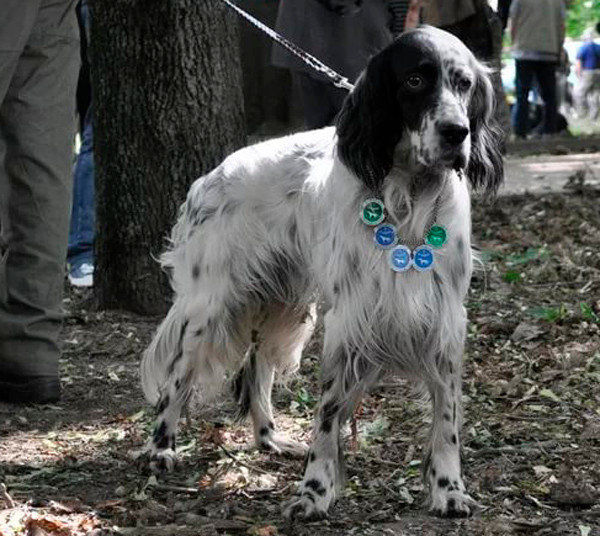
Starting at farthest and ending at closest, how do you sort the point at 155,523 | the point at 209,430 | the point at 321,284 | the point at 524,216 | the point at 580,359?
the point at 524,216 < the point at 580,359 < the point at 209,430 < the point at 321,284 < the point at 155,523

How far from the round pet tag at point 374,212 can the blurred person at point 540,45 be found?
41.7 ft

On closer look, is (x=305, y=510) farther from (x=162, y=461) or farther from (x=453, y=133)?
(x=453, y=133)

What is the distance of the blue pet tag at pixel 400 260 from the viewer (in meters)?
4.02

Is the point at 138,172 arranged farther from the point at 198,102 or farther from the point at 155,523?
the point at 155,523

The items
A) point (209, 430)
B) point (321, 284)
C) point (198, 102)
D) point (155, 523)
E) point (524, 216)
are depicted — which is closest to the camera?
point (155, 523)

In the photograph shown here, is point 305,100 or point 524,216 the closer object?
point 305,100

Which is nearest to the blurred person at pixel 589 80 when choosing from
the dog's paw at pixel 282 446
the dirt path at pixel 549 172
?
the dirt path at pixel 549 172

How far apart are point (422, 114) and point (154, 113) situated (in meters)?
2.56

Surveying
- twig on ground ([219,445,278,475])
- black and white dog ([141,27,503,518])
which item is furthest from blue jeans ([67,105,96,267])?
black and white dog ([141,27,503,518])

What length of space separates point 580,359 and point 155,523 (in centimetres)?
237

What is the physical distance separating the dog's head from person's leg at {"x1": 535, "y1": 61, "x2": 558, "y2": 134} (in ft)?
41.8

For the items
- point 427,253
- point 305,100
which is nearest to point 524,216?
point 305,100

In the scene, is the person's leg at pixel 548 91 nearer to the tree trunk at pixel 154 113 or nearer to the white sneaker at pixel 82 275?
the white sneaker at pixel 82 275

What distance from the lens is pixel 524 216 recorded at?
30.0ft
